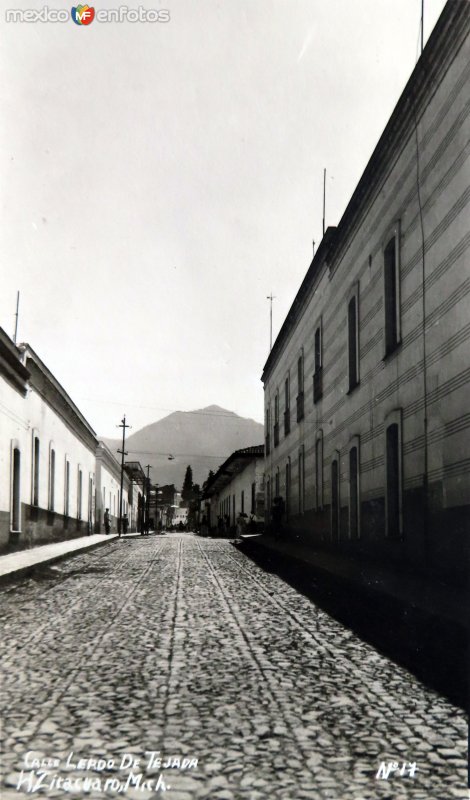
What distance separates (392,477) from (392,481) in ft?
0.22

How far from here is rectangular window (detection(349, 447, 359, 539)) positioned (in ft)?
54.8

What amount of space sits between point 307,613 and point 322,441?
43.3 ft

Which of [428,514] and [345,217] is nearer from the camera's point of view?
[428,514]

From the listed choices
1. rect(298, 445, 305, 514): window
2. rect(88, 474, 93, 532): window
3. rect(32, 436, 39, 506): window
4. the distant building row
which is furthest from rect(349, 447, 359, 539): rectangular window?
rect(88, 474, 93, 532): window

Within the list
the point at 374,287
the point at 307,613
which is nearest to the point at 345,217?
the point at 374,287

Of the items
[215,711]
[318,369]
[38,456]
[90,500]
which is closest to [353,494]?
[318,369]

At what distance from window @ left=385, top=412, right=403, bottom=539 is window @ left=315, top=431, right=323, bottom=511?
296 inches

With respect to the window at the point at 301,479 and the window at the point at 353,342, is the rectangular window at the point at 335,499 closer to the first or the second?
the window at the point at 353,342

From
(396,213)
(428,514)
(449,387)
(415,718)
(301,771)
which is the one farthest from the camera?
(396,213)

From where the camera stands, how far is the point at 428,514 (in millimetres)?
11164

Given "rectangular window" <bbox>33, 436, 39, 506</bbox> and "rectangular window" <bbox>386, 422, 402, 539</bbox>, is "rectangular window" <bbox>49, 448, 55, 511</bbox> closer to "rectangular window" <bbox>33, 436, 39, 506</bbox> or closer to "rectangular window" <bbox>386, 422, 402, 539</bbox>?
"rectangular window" <bbox>33, 436, 39, 506</bbox>

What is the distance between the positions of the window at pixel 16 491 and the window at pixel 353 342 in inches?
303

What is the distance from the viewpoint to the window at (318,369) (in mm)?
21812

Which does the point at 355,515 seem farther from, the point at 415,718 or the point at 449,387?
the point at 415,718
